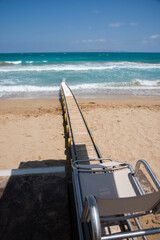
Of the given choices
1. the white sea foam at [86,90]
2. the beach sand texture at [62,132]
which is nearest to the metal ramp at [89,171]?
the beach sand texture at [62,132]

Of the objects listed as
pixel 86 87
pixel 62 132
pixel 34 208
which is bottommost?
pixel 34 208

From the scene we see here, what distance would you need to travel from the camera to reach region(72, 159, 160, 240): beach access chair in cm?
139

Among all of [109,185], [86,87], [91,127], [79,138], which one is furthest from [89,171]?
[86,87]

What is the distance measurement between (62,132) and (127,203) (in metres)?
4.36

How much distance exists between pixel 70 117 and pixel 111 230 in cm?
433

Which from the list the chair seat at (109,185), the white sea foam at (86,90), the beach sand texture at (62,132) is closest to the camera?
the chair seat at (109,185)

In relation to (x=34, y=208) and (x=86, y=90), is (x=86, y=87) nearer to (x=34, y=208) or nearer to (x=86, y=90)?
(x=86, y=90)

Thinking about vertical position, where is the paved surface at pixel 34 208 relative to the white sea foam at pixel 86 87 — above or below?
below

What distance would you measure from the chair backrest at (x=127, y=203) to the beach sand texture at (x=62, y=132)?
4.96 feet

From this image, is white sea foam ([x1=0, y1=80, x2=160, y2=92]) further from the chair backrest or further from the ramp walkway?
the chair backrest

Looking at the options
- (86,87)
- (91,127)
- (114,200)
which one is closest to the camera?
(114,200)

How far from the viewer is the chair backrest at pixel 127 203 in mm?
1424

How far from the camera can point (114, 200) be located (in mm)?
1413

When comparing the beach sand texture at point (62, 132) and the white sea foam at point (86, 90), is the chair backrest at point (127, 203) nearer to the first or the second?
the beach sand texture at point (62, 132)
